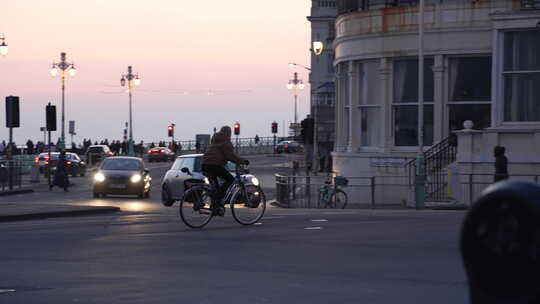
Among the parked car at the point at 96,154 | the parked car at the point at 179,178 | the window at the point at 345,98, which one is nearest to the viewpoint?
the parked car at the point at 179,178

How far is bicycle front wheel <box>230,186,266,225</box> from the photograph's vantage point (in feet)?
53.2

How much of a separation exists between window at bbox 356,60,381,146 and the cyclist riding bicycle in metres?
18.7

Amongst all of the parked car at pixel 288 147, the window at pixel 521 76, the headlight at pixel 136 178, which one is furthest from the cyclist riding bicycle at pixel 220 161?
the parked car at pixel 288 147

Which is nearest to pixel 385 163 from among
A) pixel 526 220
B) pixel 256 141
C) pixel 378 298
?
pixel 378 298

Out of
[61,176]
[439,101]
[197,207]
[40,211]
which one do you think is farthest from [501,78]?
[61,176]

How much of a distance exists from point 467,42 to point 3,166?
691 inches

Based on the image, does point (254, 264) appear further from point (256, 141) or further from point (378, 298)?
point (256, 141)

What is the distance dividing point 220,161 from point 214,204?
671 millimetres

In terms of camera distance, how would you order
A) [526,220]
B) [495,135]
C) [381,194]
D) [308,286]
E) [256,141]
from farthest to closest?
1. [256,141]
2. [381,194]
3. [495,135]
4. [308,286]
5. [526,220]

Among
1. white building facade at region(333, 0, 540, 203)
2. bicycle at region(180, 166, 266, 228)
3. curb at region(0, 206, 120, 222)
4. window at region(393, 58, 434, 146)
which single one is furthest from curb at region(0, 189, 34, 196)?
bicycle at region(180, 166, 266, 228)

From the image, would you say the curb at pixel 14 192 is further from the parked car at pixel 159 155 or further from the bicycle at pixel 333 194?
the parked car at pixel 159 155

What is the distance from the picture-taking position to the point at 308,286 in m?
8.84

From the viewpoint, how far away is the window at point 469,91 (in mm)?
32438

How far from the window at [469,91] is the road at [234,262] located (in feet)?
52.5
